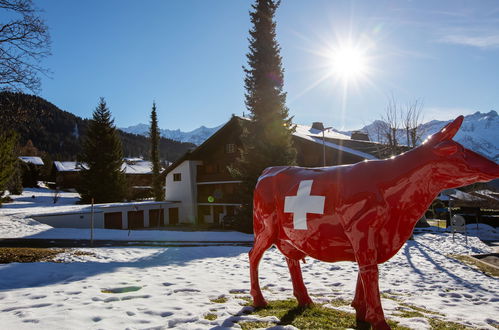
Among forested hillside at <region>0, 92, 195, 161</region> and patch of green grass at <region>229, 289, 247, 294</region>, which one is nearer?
patch of green grass at <region>229, 289, 247, 294</region>

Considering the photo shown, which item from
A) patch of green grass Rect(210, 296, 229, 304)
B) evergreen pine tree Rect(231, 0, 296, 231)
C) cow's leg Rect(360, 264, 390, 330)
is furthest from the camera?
evergreen pine tree Rect(231, 0, 296, 231)

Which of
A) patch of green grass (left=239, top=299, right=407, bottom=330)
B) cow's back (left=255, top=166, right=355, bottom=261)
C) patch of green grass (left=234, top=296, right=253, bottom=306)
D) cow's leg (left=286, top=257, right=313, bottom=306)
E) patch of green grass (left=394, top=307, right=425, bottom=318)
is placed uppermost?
cow's back (left=255, top=166, right=355, bottom=261)

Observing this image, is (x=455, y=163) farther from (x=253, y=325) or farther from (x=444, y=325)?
(x=253, y=325)

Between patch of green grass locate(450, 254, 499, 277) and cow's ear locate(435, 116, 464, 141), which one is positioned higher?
cow's ear locate(435, 116, 464, 141)

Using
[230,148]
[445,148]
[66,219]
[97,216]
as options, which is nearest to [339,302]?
[445,148]

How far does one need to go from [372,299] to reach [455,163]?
79.1 inches

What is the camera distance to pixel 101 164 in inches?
1464

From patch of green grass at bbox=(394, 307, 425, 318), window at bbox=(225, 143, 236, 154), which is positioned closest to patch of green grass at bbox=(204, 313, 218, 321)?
patch of green grass at bbox=(394, 307, 425, 318)

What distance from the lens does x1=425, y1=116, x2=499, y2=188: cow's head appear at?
4137 millimetres

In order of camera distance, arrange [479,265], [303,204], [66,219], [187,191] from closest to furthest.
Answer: [303,204] → [479,265] → [66,219] → [187,191]

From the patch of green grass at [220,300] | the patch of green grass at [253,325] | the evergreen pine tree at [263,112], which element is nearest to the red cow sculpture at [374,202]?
the patch of green grass at [253,325]

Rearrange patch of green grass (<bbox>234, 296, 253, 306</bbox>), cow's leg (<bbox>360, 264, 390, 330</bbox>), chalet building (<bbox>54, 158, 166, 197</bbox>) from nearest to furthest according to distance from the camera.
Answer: cow's leg (<bbox>360, 264, 390, 330</bbox>) < patch of green grass (<bbox>234, 296, 253, 306</bbox>) < chalet building (<bbox>54, 158, 166, 197</bbox>)

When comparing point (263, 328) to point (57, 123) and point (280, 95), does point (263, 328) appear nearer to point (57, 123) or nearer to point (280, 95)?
point (280, 95)

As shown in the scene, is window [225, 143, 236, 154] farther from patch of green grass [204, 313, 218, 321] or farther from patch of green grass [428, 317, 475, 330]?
patch of green grass [428, 317, 475, 330]
